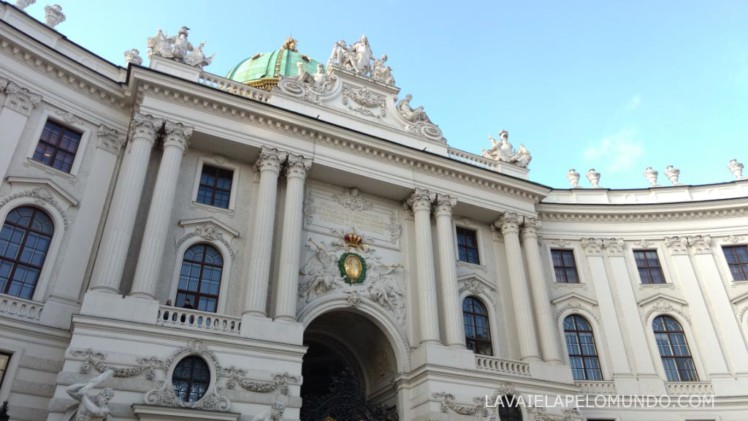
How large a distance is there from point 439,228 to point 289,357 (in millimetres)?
9191

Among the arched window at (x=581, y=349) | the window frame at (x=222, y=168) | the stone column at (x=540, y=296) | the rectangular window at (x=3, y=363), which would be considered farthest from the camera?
the arched window at (x=581, y=349)

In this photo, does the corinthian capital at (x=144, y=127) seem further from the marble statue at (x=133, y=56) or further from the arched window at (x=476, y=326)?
the arched window at (x=476, y=326)

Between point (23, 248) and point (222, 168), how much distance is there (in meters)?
7.25

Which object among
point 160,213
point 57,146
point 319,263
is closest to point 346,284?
point 319,263

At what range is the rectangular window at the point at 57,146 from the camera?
1932 cm

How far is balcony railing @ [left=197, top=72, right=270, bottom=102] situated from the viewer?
22531 mm

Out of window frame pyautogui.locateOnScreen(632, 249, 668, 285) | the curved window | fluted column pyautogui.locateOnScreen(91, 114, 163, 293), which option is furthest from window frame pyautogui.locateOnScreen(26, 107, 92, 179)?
window frame pyautogui.locateOnScreen(632, 249, 668, 285)

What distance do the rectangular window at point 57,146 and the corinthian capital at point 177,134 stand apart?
10.6 ft

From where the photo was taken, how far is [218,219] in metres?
20.8

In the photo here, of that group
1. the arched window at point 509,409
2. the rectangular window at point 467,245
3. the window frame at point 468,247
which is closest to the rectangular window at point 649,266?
the window frame at point 468,247

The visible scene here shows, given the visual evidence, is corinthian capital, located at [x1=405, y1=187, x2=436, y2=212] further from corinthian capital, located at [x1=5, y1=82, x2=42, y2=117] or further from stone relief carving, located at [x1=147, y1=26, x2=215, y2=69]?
corinthian capital, located at [x1=5, y1=82, x2=42, y2=117]

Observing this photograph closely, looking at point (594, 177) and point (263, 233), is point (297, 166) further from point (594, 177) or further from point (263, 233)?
point (594, 177)

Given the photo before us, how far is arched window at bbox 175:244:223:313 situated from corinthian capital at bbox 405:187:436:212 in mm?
8455

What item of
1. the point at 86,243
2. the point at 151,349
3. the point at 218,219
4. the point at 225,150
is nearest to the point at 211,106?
the point at 225,150
